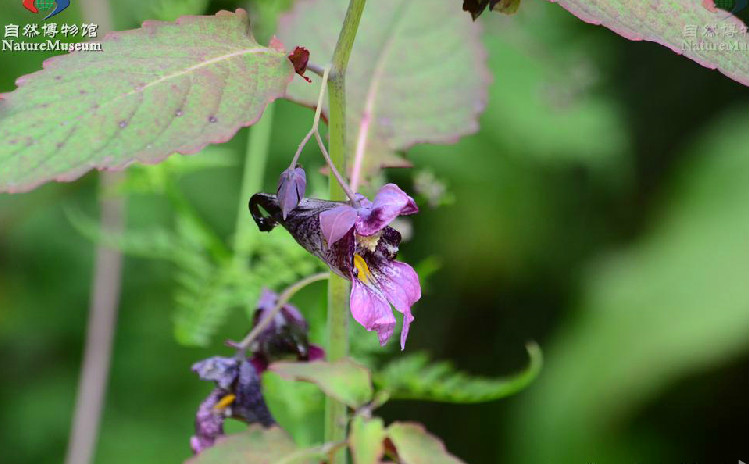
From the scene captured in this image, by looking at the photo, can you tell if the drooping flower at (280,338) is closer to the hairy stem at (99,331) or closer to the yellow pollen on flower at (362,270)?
the yellow pollen on flower at (362,270)

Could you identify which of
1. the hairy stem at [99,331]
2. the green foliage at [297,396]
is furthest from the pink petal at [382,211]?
the hairy stem at [99,331]

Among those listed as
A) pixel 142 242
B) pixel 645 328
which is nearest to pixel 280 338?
pixel 142 242

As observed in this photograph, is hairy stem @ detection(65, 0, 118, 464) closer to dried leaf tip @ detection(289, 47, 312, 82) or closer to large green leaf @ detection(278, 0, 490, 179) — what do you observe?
large green leaf @ detection(278, 0, 490, 179)

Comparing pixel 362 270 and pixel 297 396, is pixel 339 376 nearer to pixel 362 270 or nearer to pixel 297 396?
A: pixel 362 270

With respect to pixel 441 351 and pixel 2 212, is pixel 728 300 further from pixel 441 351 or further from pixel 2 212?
pixel 2 212

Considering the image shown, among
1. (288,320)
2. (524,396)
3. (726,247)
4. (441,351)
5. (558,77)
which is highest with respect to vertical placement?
(558,77)

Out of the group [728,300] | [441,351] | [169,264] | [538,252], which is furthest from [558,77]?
[169,264]
